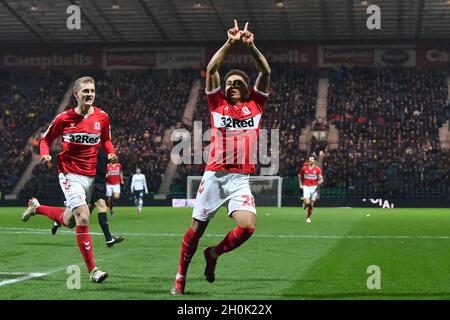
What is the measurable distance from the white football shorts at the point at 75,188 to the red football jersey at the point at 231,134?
83.7 inches

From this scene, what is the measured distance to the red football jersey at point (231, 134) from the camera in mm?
7980

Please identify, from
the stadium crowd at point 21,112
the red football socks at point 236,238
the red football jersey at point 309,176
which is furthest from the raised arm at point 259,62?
the stadium crowd at point 21,112

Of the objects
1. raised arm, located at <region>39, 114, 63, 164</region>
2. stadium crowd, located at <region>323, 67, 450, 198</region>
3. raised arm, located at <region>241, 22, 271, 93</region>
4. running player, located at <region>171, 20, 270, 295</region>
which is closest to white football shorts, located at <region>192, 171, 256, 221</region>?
running player, located at <region>171, 20, 270, 295</region>

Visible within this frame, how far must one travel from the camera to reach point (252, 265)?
11008 millimetres

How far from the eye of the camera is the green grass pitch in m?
8.13

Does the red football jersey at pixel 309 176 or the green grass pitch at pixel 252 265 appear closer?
the green grass pitch at pixel 252 265

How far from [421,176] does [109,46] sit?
25241mm

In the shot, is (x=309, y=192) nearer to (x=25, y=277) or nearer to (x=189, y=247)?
(x=25, y=277)

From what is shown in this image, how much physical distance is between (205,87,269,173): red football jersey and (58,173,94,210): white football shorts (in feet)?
6.97

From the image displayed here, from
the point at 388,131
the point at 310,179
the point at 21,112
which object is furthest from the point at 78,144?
the point at 21,112

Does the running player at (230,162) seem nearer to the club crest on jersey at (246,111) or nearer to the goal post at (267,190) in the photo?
the club crest on jersey at (246,111)

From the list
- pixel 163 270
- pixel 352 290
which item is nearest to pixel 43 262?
pixel 163 270

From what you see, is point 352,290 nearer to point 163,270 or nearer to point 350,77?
point 163,270

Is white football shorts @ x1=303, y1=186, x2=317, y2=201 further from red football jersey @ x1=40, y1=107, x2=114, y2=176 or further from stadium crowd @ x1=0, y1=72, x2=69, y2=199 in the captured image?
stadium crowd @ x1=0, y1=72, x2=69, y2=199
